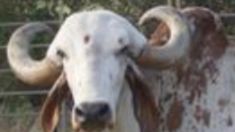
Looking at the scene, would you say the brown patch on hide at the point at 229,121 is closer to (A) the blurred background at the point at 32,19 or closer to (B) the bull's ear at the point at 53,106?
(B) the bull's ear at the point at 53,106

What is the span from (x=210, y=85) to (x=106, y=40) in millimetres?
1199

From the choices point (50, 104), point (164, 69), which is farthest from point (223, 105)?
point (50, 104)

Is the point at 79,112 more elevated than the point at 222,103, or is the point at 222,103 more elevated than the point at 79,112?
the point at 79,112

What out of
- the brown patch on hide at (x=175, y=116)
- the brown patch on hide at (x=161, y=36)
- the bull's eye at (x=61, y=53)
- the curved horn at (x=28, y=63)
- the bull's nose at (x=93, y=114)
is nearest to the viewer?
the bull's nose at (x=93, y=114)

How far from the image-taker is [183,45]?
603 cm

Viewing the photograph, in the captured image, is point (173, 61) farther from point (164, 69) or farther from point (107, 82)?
point (107, 82)

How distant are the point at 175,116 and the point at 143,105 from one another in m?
0.40

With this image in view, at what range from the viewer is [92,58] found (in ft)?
17.8

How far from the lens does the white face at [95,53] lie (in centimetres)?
536

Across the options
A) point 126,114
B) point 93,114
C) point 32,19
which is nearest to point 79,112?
point 93,114

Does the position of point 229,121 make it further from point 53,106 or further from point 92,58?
point 92,58

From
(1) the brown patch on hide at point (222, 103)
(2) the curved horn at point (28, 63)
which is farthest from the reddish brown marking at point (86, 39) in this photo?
(1) the brown patch on hide at point (222, 103)

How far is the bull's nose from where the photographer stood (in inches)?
206

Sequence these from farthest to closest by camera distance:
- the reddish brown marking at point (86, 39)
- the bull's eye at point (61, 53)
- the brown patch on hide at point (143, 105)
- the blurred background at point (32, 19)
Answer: the blurred background at point (32, 19), the brown patch on hide at point (143, 105), the bull's eye at point (61, 53), the reddish brown marking at point (86, 39)
